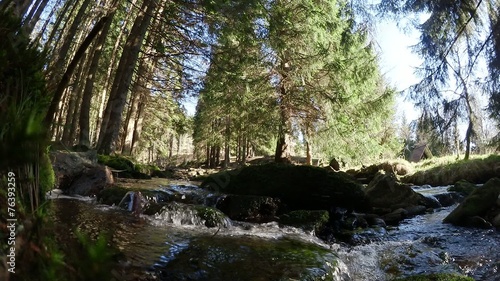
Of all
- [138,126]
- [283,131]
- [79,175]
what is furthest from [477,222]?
[138,126]

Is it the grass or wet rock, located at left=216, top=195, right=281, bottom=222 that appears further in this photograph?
the grass

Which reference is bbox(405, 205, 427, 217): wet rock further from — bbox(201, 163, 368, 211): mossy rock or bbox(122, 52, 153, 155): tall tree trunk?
bbox(122, 52, 153, 155): tall tree trunk

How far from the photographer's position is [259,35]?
13242 millimetres

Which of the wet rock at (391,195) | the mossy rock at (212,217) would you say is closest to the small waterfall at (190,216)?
the mossy rock at (212,217)

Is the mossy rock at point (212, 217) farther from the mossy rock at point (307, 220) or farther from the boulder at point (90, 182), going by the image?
the boulder at point (90, 182)

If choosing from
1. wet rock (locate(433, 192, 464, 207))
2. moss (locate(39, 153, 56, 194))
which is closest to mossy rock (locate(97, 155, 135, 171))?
moss (locate(39, 153, 56, 194))

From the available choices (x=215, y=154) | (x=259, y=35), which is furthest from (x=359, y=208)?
(x=215, y=154)

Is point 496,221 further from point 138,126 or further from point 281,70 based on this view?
point 138,126

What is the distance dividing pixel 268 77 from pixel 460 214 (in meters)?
10.6

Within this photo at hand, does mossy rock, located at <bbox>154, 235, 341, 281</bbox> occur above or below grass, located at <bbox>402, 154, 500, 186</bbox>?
below

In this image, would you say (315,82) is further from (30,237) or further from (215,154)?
(215,154)

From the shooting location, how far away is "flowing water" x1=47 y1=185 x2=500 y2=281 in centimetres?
388

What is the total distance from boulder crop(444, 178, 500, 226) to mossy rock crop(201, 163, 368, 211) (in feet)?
6.67

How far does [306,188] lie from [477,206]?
3.62 metres
